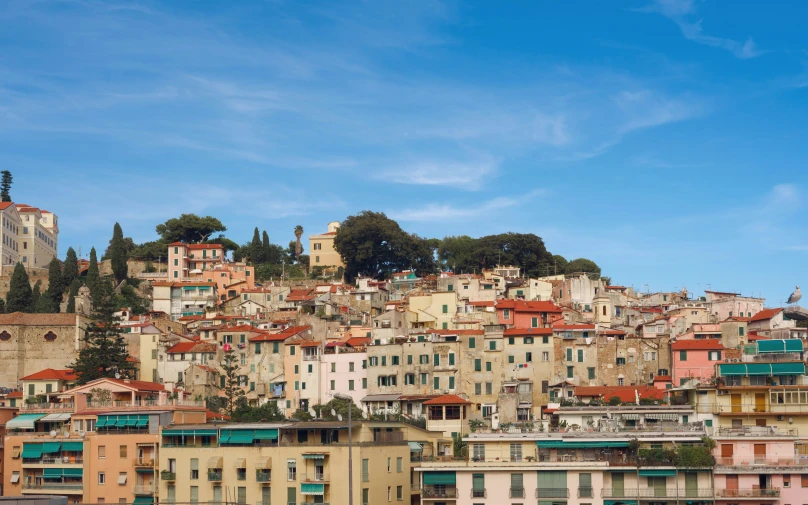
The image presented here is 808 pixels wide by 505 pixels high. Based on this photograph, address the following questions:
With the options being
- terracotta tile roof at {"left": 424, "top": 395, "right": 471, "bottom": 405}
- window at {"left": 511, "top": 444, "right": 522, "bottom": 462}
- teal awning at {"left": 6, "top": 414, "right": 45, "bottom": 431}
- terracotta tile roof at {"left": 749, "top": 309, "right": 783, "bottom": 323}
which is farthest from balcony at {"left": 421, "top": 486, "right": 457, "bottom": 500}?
terracotta tile roof at {"left": 749, "top": 309, "right": 783, "bottom": 323}

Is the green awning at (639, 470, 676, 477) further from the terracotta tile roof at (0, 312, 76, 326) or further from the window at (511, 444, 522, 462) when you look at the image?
the terracotta tile roof at (0, 312, 76, 326)

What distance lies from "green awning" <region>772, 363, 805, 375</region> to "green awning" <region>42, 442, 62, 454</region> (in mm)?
39190

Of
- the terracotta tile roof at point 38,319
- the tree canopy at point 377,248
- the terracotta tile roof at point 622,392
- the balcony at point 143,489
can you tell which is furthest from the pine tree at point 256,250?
the balcony at point 143,489

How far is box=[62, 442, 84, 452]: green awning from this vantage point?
63750 mm

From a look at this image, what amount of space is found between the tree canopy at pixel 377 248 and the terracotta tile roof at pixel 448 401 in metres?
52.0

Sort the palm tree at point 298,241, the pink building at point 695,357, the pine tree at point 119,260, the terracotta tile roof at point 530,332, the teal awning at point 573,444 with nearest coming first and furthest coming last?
the teal awning at point 573,444 < the pink building at point 695,357 < the terracotta tile roof at point 530,332 < the pine tree at point 119,260 < the palm tree at point 298,241

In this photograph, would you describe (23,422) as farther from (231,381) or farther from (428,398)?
(428,398)

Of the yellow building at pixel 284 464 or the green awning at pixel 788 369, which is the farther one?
the green awning at pixel 788 369

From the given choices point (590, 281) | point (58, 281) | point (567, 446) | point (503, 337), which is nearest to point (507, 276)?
point (590, 281)

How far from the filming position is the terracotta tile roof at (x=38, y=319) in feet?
315

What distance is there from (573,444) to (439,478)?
22.5 feet

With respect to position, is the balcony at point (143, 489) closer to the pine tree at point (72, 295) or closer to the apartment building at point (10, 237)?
the pine tree at point (72, 295)

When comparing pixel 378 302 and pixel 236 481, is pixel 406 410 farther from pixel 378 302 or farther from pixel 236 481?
pixel 378 302

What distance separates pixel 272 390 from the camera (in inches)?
3305
